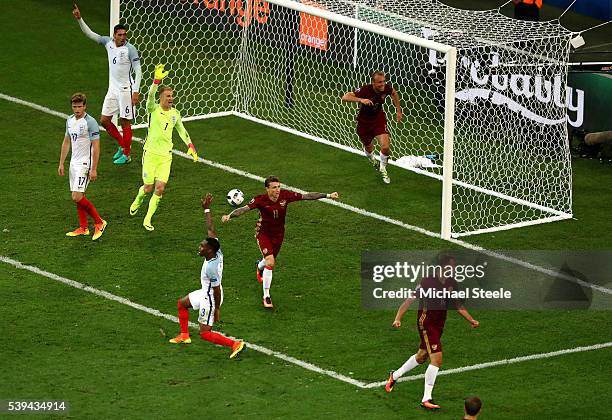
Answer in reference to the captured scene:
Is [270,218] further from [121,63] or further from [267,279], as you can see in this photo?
[121,63]

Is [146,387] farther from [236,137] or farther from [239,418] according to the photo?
[236,137]

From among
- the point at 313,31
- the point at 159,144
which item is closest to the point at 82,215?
the point at 159,144

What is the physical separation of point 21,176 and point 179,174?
239 cm

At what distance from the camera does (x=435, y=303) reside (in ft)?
55.2

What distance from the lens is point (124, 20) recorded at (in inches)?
1130

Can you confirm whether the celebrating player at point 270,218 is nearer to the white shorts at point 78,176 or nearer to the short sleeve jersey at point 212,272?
the short sleeve jersey at point 212,272

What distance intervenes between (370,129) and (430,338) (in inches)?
→ 317

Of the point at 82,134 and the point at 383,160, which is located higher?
the point at 82,134

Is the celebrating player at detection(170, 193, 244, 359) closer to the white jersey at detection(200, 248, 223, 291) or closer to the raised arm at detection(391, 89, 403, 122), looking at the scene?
the white jersey at detection(200, 248, 223, 291)

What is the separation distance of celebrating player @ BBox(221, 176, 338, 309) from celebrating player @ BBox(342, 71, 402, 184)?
463cm

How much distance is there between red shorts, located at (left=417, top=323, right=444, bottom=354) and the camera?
16.8 meters

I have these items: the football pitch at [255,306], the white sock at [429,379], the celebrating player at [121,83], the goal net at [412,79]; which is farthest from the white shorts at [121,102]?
the white sock at [429,379]

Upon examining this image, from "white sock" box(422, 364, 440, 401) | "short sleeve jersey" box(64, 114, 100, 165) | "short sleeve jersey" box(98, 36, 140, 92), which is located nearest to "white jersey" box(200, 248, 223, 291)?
"white sock" box(422, 364, 440, 401)

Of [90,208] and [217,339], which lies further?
[90,208]
